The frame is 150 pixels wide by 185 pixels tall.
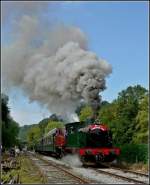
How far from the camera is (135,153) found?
106ft

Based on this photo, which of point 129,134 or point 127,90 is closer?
point 129,134

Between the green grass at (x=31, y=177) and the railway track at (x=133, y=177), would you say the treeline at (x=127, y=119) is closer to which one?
the green grass at (x=31, y=177)

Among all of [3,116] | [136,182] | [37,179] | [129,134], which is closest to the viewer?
[136,182]

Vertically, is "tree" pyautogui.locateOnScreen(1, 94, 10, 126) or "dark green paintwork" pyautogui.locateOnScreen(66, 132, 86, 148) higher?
"tree" pyautogui.locateOnScreen(1, 94, 10, 126)

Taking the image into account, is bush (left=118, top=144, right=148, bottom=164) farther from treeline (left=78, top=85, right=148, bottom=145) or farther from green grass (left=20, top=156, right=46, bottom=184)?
treeline (left=78, top=85, right=148, bottom=145)

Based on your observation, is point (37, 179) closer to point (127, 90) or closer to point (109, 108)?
point (109, 108)

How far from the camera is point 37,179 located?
19.8m

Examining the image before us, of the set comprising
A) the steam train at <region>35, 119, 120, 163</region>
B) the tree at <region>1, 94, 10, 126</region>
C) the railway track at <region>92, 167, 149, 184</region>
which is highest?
the tree at <region>1, 94, 10, 126</region>

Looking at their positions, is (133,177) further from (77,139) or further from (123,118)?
(123,118)

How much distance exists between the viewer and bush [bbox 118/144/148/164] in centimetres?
3052

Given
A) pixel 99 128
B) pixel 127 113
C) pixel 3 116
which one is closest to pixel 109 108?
pixel 127 113

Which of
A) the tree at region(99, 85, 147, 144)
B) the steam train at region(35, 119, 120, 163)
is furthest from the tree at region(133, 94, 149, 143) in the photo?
the steam train at region(35, 119, 120, 163)

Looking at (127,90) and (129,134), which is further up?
(127,90)

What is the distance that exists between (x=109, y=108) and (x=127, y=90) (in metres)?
25.8
